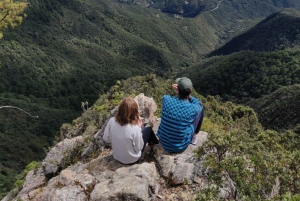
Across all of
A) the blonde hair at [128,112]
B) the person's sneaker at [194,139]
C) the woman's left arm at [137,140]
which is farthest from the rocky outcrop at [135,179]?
the blonde hair at [128,112]

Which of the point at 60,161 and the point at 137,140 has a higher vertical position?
the point at 137,140

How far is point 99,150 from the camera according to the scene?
12.2 meters

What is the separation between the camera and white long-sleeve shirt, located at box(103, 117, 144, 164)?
32.3ft

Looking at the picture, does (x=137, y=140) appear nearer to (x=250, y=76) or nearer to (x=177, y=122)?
(x=177, y=122)

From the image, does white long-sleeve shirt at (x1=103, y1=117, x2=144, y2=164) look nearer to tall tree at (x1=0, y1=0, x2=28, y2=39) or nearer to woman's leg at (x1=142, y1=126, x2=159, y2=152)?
woman's leg at (x1=142, y1=126, x2=159, y2=152)

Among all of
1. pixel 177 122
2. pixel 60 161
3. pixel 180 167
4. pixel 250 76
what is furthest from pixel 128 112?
pixel 250 76

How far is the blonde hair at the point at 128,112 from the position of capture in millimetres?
9531

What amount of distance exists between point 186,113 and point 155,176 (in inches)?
88.9

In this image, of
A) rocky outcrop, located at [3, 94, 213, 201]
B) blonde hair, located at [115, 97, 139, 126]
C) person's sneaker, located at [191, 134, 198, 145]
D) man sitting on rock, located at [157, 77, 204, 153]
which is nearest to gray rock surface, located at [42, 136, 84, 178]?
rocky outcrop, located at [3, 94, 213, 201]

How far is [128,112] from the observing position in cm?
967

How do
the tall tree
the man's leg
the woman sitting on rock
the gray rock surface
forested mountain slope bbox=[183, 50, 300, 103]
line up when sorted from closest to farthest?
the woman sitting on rock, the man's leg, the gray rock surface, the tall tree, forested mountain slope bbox=[183, 50, 300, 103]

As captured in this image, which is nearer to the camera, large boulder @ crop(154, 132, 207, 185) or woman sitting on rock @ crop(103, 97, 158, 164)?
large boulder @ crop(154, 132, 207, 185)

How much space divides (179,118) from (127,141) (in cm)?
182

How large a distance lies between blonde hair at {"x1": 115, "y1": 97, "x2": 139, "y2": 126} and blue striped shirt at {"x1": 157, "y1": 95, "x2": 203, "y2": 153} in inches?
41.8
